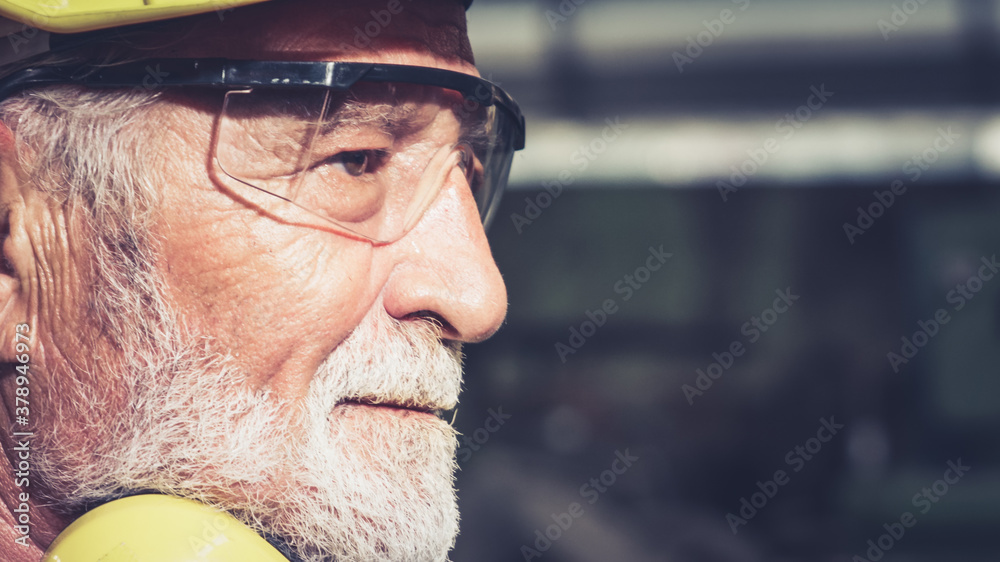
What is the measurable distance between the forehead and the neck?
2.19 feet

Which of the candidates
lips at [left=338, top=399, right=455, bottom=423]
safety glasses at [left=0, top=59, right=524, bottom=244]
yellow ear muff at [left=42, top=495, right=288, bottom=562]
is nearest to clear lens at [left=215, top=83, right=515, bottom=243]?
safety glasses at [left=0, top=59, right=524, bottom=244]

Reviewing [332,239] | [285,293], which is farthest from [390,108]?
[285,293]

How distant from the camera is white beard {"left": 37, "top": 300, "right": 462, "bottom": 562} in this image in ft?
3.85

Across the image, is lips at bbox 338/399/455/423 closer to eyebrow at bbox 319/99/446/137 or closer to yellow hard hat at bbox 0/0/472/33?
eyebrow at bbox 319/99/446/137

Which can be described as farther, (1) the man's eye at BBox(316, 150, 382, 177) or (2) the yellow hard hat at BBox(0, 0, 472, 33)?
(1) the man's eye at BBox(316, 150, 382, 177)

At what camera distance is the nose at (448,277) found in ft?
4.25

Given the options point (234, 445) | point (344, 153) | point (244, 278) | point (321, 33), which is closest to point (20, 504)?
point (234, 445)

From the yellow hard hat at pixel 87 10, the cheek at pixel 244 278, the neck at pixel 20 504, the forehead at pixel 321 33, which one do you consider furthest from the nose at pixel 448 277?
the neck at pixel 20 504

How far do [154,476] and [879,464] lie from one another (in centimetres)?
695

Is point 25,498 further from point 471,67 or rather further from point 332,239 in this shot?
point 471,67

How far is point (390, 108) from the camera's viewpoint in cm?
128

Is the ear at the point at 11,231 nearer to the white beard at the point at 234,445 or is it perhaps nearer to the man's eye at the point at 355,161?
the white beard at the point at 234,445

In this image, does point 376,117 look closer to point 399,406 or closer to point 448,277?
point 448,277

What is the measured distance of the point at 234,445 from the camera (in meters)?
1.18
